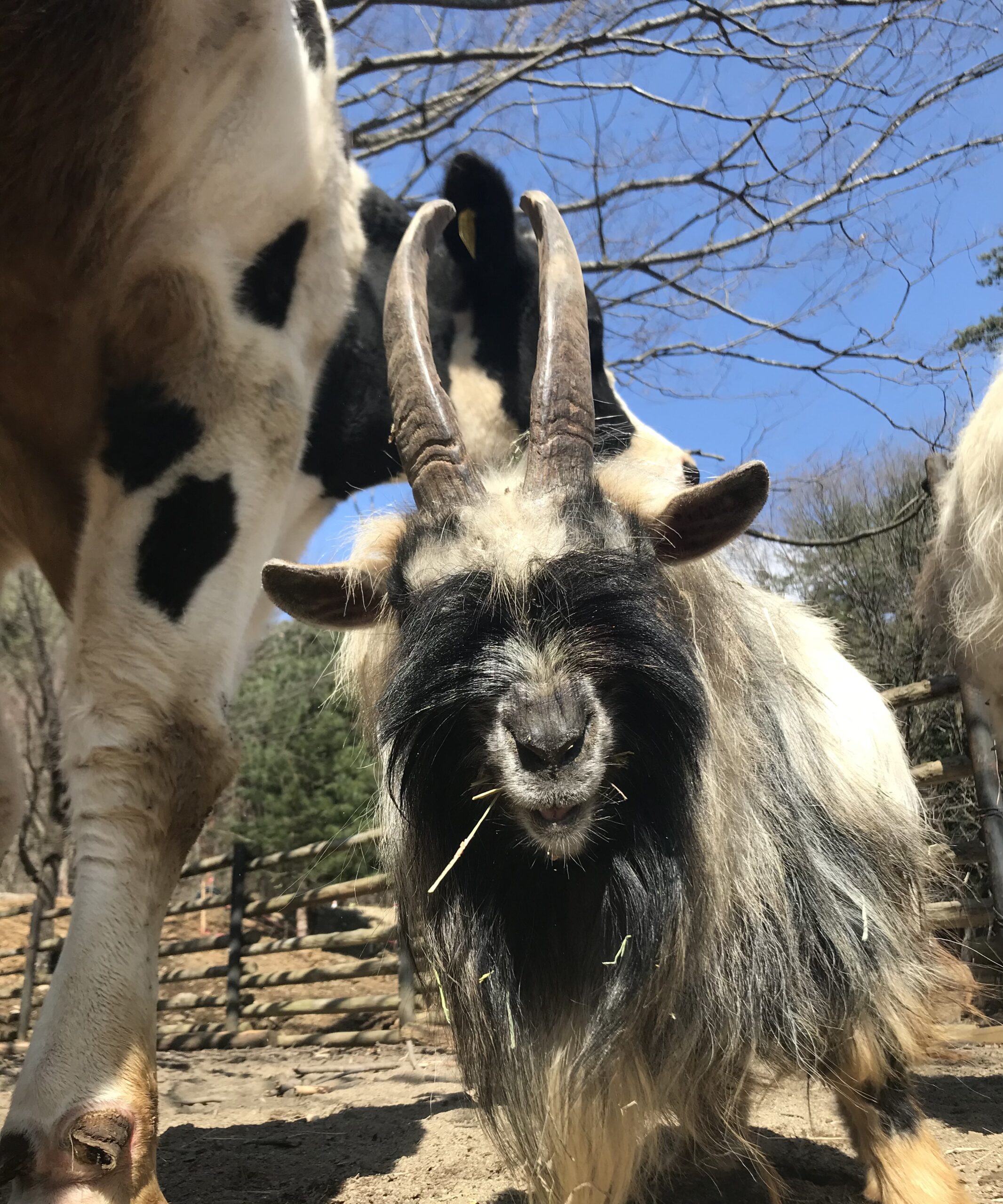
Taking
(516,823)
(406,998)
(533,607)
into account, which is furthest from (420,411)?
(406,998)

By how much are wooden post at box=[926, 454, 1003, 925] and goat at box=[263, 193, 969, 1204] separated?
2.09 m

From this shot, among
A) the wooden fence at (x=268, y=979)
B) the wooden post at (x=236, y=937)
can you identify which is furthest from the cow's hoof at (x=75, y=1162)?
the wooden post at (x=236, y=937)

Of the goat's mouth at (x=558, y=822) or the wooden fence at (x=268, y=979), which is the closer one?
the goat's mouth at (x=558, y=822)

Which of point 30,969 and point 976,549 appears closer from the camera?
point 976,549

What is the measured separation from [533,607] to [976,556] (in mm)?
2247

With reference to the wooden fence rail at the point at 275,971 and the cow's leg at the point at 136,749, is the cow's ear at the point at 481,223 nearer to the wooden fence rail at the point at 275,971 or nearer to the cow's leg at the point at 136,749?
the cow's leg at the point at 136,749

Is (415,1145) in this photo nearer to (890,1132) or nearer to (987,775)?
(890,1132)

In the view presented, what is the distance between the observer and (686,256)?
6402 mm

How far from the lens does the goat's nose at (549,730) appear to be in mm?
1583

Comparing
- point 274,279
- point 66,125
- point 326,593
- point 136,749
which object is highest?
point 66,125

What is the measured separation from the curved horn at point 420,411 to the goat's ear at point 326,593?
218 mm

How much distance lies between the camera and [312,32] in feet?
8.59

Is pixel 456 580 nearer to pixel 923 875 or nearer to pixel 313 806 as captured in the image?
pixel 923 875

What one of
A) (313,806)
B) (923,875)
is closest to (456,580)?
(923,875)
